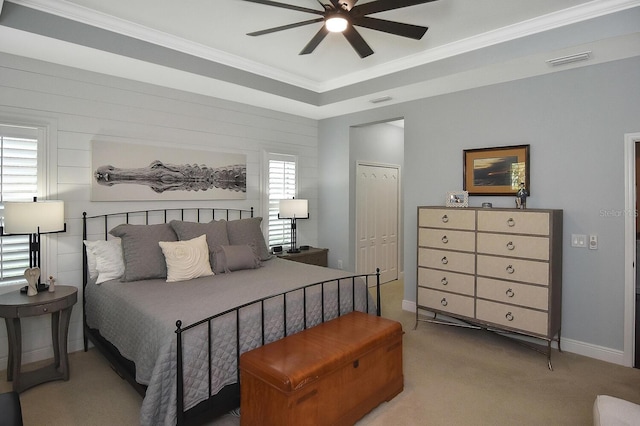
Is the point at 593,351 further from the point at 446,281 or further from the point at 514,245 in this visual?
the point at 446,281

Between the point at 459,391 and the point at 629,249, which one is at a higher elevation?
the point at 629,249

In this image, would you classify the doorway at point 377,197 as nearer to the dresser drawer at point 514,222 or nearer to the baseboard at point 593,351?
the dresser drawer at point 514,222

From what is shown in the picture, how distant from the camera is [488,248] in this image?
145 inches

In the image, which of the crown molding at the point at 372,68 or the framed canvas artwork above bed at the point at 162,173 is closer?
the crown molding at the point at 372,68

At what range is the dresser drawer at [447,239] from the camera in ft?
12.5

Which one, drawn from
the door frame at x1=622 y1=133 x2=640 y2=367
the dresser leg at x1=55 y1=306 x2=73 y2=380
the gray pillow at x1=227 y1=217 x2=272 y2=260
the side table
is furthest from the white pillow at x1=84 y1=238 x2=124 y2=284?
the door frame at x1=622 y1=133 x2=640 y2=367

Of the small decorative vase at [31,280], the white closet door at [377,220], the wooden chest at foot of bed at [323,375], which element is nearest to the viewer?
the wooden chest at foot of bed at [323,375]

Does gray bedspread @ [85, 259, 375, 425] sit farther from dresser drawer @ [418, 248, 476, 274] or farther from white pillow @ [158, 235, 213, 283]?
dresser drawer @ [418, 248, 476, 274]

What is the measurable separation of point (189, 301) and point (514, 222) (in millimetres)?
2925

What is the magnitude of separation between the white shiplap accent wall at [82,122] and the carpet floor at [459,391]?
30.9 inches

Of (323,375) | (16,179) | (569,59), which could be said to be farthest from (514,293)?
(16,179)

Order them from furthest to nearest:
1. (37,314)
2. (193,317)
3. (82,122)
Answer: (82,122) < (37,314) < (193,317)

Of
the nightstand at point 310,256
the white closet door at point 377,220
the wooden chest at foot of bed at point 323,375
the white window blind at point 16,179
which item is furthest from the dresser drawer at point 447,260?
the white window blind at point 16,179

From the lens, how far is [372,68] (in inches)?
171
